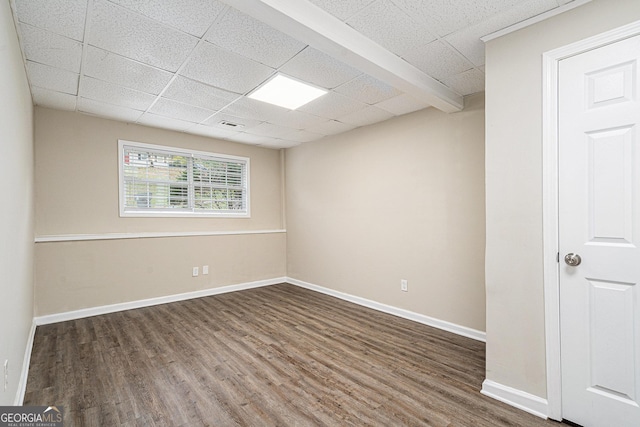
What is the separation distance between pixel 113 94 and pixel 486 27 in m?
3.47

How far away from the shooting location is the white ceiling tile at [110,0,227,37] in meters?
1.80

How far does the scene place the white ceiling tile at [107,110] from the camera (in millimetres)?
3418

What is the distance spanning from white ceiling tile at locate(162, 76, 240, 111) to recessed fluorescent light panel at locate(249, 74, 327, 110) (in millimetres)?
308

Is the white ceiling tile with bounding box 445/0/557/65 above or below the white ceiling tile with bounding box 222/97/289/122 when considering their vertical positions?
below

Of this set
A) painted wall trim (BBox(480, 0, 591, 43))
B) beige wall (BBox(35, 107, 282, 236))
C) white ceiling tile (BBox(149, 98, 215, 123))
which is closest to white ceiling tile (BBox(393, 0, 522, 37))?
painted wall trim (BBox(480, 0, 591, 43))

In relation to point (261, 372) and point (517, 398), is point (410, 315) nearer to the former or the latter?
point (517, 398)

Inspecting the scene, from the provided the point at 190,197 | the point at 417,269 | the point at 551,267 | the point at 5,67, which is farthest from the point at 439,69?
the point at 190,197

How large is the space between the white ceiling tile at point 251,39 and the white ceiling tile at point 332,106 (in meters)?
0.86

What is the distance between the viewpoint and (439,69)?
2.57 meters

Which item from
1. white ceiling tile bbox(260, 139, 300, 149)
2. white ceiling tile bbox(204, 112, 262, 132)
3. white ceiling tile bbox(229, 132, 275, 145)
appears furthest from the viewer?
white ceiling tile bbox(260, 139, 300, 149)

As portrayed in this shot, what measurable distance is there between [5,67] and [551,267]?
3.30 meters

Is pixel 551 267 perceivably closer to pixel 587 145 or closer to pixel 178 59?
pixel 587 145

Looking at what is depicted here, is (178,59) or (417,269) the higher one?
(178,59)

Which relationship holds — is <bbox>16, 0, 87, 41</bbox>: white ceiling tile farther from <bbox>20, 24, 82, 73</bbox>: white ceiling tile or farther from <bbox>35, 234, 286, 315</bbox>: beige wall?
<bbox>35, 234, 286, 315</bbox>: beige wall
